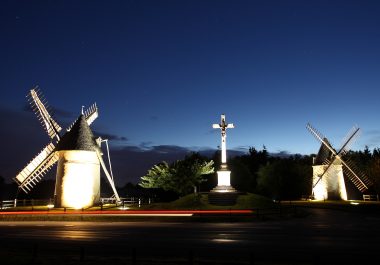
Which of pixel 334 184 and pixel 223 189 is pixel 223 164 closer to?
pixel 223 189

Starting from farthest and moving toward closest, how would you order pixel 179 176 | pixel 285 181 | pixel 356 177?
Answer: pixel 285 181
pixel 356 177
pixel 179 176

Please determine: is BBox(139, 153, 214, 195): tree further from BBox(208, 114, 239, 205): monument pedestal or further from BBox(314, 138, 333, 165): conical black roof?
BBox(314, 138, 333, 165): conical black roof

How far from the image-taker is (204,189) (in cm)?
7062

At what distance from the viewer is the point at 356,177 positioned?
6050 cm

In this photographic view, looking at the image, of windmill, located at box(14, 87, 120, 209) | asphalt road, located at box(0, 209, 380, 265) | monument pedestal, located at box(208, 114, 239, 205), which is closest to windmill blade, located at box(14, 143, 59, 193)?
windmill, located at box(14, 87, 120, 209)

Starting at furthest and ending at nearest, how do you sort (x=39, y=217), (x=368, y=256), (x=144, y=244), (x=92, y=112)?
1. (x=92, y=112)
2. (x=39, y=217)
3. (x=144, y=244)
4. (x=368, y=256)

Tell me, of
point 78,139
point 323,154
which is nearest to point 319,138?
point 323,154

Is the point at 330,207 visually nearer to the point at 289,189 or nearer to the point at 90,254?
the point at 289,189

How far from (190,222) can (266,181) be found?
49.8 meters

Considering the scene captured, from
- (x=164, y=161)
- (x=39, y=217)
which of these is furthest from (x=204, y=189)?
(x=39, y=217)

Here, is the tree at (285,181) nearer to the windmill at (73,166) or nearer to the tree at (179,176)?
the tree at (179,176)

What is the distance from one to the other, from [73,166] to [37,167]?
5.23m

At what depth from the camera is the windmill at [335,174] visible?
6116cm

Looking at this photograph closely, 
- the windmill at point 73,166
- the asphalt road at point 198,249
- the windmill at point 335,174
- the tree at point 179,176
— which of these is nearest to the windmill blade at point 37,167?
the windmill at point 73,166
